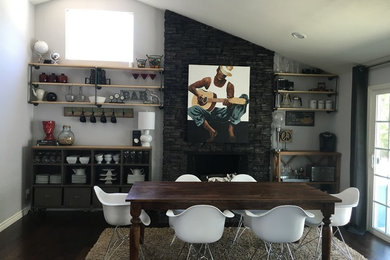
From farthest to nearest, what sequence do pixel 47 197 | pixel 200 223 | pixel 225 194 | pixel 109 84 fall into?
pixel 109 84
pixel 47 197
pixel 225 194
pixel 200 223

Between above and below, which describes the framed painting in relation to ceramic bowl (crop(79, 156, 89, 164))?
above

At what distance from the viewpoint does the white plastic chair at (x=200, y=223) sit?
2.46 metres

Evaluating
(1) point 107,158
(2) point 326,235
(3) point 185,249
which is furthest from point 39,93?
(2) point 326,235

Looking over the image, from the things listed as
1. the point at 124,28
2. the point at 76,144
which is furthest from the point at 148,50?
the point at 76,144

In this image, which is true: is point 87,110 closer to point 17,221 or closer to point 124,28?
point 124,28

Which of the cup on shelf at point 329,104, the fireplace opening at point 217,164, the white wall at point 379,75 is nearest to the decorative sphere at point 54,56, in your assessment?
the fireplace opening at point 217,164

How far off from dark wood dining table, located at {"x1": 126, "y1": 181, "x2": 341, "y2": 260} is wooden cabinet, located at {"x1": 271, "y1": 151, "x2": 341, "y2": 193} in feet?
5.70

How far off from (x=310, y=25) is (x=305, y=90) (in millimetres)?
1756

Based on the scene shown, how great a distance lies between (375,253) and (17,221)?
15.2ft

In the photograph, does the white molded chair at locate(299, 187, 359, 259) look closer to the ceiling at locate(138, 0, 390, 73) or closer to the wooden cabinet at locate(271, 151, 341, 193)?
the wooden cabinet at locate(271, 151, 341, 193)

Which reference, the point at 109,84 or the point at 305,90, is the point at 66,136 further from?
the point at 305,90

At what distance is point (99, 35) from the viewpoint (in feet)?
16.2

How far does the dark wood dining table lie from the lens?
259 centimetres

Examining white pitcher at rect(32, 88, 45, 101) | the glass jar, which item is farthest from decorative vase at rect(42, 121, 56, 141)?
white pitcher at rect(32, 88, 45, 101)
